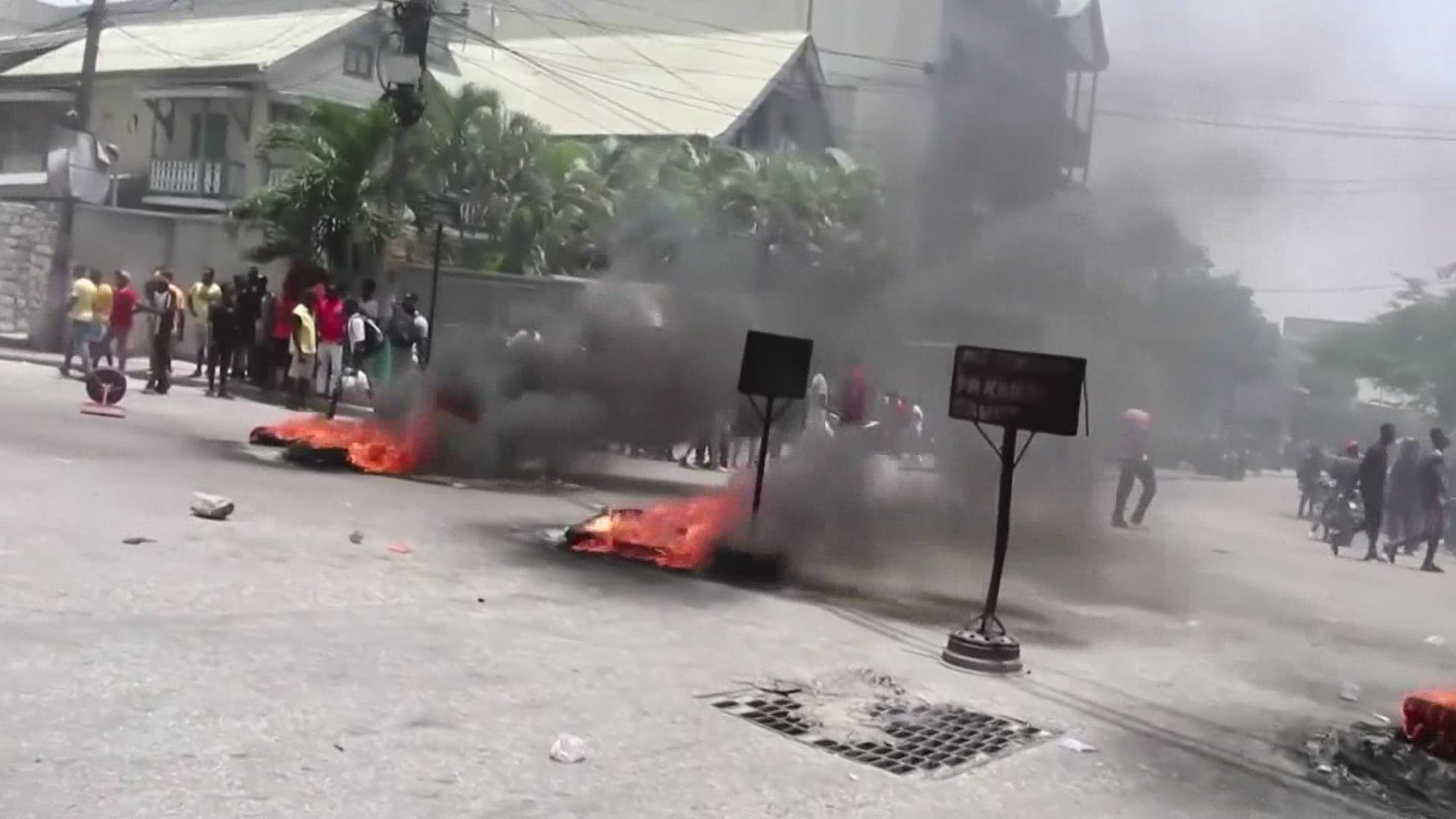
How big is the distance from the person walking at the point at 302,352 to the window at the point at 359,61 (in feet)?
41.2

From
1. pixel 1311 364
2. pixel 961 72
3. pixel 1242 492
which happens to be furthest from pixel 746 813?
pixel 1242 492

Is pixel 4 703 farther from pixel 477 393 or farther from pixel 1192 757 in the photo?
pixel 477 393

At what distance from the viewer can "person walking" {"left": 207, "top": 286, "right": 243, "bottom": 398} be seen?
56.1 feet

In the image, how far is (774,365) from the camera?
29.2 ft

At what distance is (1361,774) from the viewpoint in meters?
5.91

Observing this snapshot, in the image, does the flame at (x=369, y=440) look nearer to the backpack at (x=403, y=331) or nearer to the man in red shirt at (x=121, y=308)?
the backpack at (x=403, y=331)

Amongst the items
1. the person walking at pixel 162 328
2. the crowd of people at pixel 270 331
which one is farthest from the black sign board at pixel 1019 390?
the person walking at pixel 162 328

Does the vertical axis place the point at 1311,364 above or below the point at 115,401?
above

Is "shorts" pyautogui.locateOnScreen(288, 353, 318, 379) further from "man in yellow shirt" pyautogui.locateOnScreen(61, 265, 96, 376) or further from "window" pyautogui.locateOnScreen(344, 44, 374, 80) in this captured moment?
"window" pyautogui.locateOnScreen(344, 44, 374, 80)

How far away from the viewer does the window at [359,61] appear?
93.3ft

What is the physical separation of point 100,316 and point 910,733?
1496 cm

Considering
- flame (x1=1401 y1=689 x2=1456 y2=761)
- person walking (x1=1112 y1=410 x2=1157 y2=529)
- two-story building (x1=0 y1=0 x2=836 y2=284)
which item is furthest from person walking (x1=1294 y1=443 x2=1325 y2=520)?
flame (x1=1401 y1=689 x2=1456 y2=761)

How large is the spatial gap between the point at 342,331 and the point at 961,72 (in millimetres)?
9391

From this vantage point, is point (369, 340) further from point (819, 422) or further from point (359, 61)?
point (359, 61)
